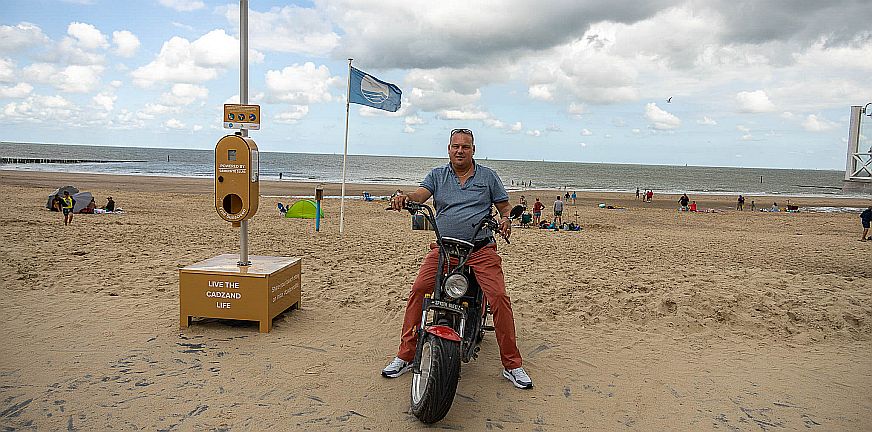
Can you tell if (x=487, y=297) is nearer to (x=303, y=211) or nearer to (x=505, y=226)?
(x=505, y=226)

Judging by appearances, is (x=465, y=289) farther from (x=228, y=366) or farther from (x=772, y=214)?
(x=772, y=214)

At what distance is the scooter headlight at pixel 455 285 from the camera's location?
11.8ft

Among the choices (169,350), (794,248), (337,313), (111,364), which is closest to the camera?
(111,364)

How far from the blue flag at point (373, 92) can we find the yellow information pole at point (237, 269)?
22.2 ft

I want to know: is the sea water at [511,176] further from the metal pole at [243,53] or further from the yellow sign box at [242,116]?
the yellow sign box at [242,116]

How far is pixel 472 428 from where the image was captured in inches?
136

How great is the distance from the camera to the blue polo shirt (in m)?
3.94

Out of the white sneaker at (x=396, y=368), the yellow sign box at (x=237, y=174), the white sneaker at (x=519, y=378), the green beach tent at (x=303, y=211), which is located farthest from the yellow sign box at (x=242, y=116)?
the green beach tent at (x=303, y=211)

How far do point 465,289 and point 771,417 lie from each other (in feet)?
6.87

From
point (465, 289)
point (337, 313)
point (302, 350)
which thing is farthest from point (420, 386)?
point (337, 313)

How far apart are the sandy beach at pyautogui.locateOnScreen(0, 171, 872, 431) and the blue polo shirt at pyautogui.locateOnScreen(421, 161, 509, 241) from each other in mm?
1094

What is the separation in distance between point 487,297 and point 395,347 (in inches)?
53.2

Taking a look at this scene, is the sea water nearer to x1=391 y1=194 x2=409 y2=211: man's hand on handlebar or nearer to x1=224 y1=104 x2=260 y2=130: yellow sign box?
x1=224 y1=104 x2=260 y2=130: yellow sign box

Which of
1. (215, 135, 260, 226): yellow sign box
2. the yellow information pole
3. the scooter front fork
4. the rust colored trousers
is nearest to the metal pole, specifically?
the yellow information pole
